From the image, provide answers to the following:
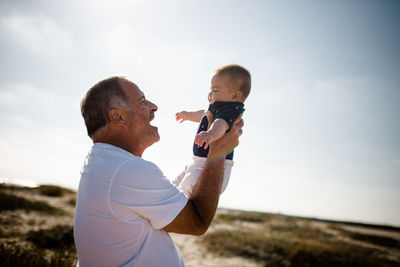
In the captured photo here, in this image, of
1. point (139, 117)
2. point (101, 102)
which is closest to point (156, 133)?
point (139, 117)

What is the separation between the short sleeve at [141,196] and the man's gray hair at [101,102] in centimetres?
60

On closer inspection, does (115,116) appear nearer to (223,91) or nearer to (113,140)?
(113,140)

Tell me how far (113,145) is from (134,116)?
1.13 ft

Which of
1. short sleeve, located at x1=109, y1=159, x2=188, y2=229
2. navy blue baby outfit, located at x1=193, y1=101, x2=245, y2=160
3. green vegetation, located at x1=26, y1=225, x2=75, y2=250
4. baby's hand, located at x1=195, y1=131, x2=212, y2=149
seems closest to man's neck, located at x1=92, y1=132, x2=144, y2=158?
short sleeve, located at x1=109, y1=159, x2=188, y2=229

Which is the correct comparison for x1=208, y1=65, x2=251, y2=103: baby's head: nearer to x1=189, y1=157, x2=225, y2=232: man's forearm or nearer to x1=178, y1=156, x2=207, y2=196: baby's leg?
x1=178, y1=156, x2=207, y2=196: baby's leg

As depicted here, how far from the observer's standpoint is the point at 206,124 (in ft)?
9.86

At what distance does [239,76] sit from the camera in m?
3.09

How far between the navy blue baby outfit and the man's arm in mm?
247

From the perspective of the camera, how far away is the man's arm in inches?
65.9

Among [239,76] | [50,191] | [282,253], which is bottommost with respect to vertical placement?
[50,191]

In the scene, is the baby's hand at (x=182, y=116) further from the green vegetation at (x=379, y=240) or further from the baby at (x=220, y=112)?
the green vegetation at (x=379, y=240)

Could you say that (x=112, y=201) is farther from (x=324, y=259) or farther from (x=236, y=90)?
(x=324, y=259)

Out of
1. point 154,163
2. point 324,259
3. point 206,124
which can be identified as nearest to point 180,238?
point 324,259

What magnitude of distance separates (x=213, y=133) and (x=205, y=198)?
768 millimetres
